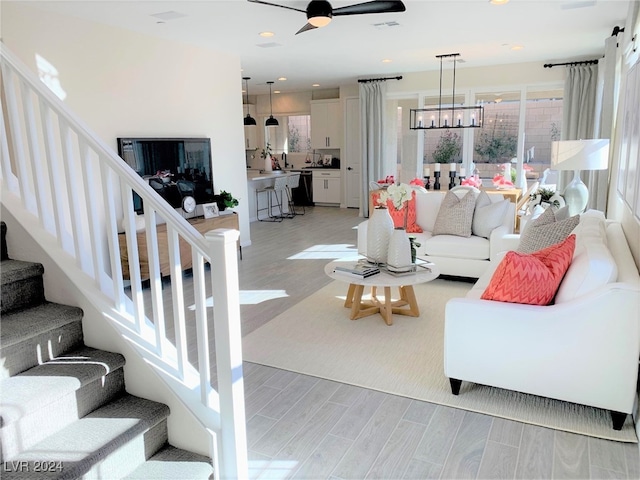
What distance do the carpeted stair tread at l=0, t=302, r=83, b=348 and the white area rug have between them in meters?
1.40

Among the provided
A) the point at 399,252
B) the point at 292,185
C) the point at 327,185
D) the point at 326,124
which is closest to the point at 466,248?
the point at 399,252

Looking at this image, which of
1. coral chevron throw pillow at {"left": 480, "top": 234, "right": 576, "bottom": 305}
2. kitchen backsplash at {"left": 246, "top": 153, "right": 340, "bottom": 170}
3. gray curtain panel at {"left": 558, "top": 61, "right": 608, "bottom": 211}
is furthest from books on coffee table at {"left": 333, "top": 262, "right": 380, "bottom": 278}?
kitchen backsplash at {"left": 246, "top": 153, "right": 340, "bottom": 170}

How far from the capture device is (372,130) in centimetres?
919

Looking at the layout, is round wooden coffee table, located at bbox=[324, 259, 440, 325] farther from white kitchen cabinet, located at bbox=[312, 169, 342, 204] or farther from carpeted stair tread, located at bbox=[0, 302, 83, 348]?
white kitchen cabinet, located at bbox=[312, 169, 342, 204]

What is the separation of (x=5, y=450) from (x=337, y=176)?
31.1ft

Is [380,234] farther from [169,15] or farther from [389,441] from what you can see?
[169,15]

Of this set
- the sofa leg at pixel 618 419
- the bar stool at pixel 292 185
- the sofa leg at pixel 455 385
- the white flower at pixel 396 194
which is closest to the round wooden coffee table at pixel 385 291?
the white flower at pixel 396 194

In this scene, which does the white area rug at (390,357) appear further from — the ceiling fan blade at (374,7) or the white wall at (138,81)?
the white wall at (138,81)

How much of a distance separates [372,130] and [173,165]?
15.6ft

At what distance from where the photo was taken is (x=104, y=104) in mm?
4656

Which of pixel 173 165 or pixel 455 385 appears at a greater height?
pixel 173 165

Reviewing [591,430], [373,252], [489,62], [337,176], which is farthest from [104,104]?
[337,176]

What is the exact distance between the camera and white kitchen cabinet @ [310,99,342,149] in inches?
422

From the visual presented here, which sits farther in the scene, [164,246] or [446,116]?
[446,116]
